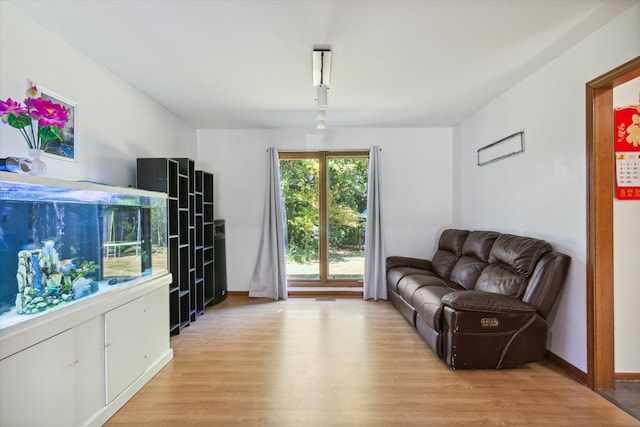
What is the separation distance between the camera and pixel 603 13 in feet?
6.49

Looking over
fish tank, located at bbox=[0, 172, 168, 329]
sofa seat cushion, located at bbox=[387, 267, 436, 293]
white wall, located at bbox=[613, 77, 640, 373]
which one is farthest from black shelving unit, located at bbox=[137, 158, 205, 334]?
white wall, located at bbox=[613, 77, 640, 373]

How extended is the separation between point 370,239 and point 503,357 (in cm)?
236

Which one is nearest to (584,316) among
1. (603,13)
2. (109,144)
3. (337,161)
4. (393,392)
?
(393,392)

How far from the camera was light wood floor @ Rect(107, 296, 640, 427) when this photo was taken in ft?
6.34

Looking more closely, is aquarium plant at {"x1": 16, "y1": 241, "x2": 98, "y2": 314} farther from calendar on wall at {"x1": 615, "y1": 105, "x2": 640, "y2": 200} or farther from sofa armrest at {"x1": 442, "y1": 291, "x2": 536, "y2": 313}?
calendar on wall at {"x1": 615, "y1": 105, "x2": 640, "y2": 200}

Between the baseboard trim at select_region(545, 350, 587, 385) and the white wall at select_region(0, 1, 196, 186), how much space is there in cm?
410

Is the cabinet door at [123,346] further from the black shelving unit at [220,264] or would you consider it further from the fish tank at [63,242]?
the black shelving unit at [220,264]

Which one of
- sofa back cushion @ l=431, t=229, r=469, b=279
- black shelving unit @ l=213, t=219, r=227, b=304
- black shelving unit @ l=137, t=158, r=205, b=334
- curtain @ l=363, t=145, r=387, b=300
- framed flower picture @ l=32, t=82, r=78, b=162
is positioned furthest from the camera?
curtain @ l=363, t=145, r=387, b=300

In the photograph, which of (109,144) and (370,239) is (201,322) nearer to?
(109,144)

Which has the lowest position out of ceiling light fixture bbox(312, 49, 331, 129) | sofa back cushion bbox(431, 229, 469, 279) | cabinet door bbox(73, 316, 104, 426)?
cabinet door bbox(73, 316, 104, 426)

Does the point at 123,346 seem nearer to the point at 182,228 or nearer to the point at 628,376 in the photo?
the point at 182,228

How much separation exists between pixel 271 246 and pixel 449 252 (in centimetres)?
249

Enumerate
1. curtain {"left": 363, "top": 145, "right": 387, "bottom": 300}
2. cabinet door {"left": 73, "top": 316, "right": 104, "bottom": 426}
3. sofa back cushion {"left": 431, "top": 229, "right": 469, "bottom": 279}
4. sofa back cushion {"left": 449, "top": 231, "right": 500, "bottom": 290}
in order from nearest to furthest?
cabinet door {"left": 73, "top": 316, "right": 104, "bottom": 426} < sofa back cushion {"left": 449, "top": 231, "right": 500, "bottom": 290} < sofa back cushion {"left": 431, "top": 229, "right": 469, "bottom": 279} < curtain {"left": 363, "top": 145, "right": 387, "bottom": 300}

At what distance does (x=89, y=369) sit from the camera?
6.01 ft
